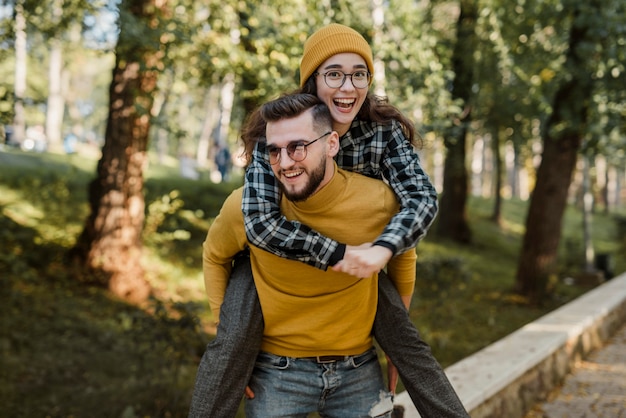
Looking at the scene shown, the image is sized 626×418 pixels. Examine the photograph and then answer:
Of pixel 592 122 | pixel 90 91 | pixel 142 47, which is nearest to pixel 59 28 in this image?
pixel 142 47

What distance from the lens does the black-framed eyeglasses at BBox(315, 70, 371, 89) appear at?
2.28 metres

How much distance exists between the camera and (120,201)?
877 cm

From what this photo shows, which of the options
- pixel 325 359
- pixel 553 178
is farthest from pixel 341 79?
pixel 553 178

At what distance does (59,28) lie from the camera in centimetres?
791

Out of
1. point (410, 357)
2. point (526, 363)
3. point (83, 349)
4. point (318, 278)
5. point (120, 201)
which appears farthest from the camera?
point (120, 201)

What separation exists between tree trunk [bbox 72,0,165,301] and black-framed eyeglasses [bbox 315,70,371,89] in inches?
251

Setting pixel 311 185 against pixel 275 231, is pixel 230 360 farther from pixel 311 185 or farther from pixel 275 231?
pixel 311 185

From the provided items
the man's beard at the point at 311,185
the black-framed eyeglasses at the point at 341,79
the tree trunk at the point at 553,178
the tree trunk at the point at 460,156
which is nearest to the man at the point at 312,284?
the man's beard at the point at 311,185

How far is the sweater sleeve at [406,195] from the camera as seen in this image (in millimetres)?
1938

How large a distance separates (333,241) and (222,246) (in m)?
0.56

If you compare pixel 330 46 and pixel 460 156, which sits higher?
pixel 460 156

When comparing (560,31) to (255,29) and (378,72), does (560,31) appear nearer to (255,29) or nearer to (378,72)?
(378,72)

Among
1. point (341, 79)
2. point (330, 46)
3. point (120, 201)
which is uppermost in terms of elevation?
point (330, 46)

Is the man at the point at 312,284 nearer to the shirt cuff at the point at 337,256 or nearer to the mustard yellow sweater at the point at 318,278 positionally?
the mustard yellow sweater at the point at 318,278
